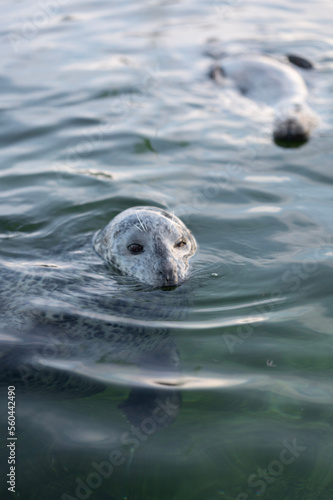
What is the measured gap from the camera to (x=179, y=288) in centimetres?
487

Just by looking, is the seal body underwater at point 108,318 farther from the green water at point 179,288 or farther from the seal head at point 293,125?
the seal head at point 293,125

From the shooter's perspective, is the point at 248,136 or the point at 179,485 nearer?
the point at 179,485

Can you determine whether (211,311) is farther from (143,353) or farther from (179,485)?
(179,485)

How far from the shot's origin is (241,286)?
497 centimetres

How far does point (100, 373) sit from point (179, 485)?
1.03 meters

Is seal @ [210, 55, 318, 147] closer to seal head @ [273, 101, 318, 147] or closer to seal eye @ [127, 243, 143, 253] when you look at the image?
seal head @ [273, 101, 318, 147]

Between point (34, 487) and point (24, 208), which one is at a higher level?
point (34, 487)

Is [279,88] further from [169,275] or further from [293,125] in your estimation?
[169,275]

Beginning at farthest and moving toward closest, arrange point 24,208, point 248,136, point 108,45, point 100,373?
point 108,45 → point 248,136 → point 24,208 → point 100,373

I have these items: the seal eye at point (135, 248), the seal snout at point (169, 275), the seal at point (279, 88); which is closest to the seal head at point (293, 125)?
the seal at point (279, 88)

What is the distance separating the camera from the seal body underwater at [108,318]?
158 inches

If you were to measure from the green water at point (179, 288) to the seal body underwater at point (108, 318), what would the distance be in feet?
0.07

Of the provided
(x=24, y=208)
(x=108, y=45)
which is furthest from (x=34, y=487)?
(x=108, y=45)

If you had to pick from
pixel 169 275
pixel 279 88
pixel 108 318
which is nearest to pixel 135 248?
pixel 169 275
